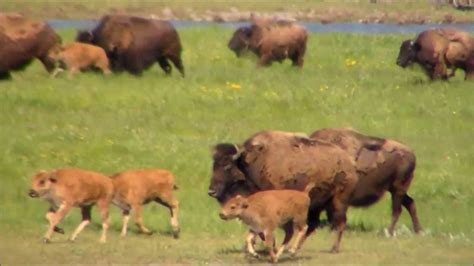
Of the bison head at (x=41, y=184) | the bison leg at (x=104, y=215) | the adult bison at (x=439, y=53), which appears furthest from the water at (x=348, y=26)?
the bison head at (x=41, y=184)

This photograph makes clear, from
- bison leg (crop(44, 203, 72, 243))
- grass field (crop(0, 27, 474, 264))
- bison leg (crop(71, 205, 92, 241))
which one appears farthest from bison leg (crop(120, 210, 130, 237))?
bison leg (crop(44, 203, 72, 243))

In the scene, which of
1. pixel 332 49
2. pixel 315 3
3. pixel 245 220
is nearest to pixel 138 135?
pixel 245 220

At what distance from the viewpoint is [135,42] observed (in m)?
30.8

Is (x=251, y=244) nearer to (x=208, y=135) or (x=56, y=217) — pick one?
(x=56, y=217)

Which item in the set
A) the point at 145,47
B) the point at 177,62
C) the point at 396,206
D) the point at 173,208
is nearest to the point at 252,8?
the point at 177,62

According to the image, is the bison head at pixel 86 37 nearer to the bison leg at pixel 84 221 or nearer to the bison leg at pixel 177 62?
the bison leg at pixel 177 62

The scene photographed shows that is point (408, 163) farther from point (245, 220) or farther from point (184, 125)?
point (184, 125)

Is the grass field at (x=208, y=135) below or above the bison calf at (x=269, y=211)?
below

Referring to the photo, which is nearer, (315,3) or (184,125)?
(184,125)

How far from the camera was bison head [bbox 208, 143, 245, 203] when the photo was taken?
17.0 meters

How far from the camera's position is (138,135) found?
23938mm

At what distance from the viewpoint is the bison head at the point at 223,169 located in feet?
55.6

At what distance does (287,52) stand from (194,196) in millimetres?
14889

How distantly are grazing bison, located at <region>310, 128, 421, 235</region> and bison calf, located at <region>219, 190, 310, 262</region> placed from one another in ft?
8.58
